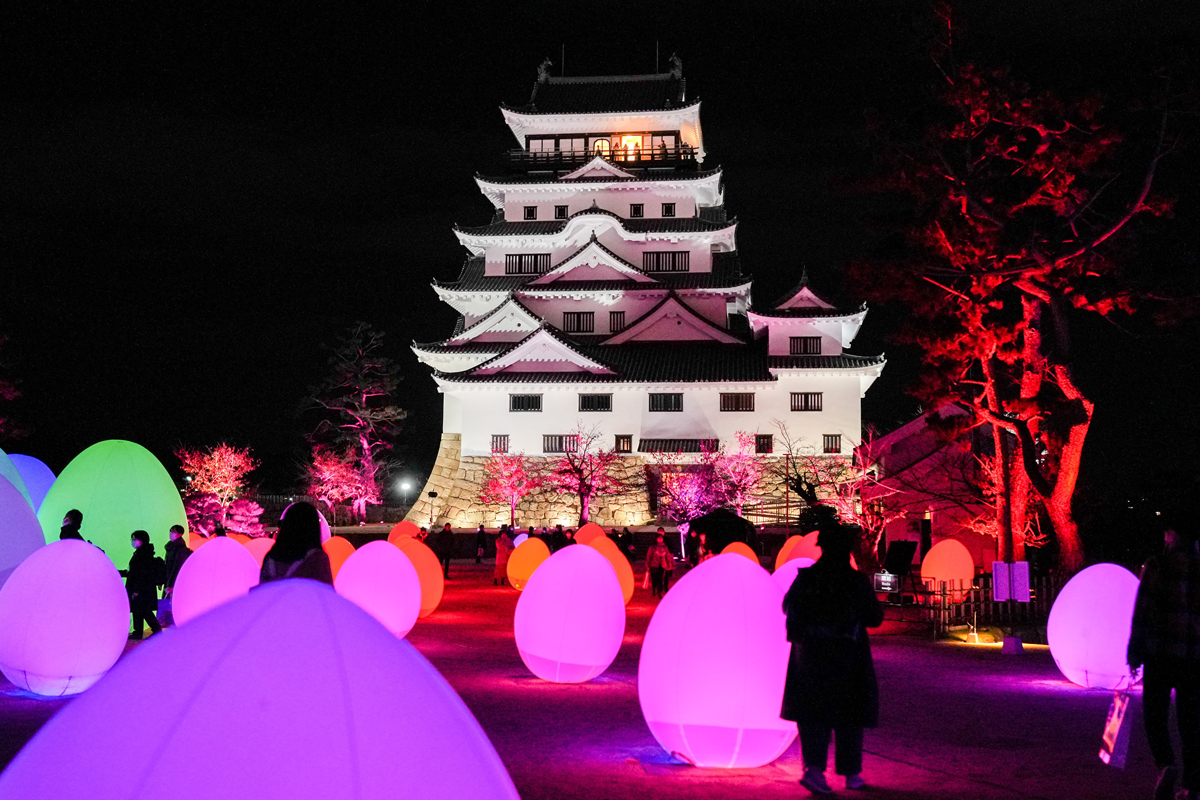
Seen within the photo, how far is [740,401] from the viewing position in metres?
43.8

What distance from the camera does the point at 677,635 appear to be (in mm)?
7230

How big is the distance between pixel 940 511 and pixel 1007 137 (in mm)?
12722

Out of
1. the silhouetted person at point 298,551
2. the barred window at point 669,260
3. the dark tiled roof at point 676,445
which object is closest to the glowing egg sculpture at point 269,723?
the silhouetted person at point 298,551

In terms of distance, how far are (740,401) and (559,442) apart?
7723mm

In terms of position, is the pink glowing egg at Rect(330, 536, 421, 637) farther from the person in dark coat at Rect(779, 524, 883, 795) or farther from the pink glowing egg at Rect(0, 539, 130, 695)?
the person in dark coat at Rect(779, 524, 883, 795)

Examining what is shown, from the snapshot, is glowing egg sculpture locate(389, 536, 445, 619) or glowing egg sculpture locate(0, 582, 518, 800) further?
glowing egg sculpture locate(389, 536, 445, 619)

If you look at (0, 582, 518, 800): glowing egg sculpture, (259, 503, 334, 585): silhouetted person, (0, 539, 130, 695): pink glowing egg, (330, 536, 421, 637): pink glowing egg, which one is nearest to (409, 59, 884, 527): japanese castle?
(330, 536, 421, 637): pink glowing egg

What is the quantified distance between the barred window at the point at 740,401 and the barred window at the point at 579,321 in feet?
25.0

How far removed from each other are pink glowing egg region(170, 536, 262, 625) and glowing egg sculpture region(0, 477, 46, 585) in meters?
1.76

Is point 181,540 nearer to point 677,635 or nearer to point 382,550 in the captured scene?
point 382,550

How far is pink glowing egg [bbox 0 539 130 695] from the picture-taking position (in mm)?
9164

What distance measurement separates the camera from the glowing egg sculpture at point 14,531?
11.6 meters

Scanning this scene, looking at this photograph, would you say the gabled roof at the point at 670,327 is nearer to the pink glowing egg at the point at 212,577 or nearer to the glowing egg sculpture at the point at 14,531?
the pink glowing egg at the point at 212,577

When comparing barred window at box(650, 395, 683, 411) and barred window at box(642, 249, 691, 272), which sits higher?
barred window at box(642, 249, 691, 272)
